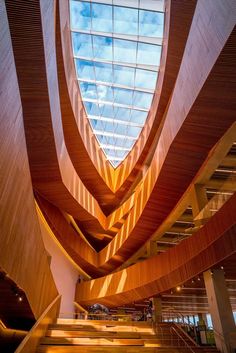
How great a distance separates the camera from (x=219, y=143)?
28.8 feet

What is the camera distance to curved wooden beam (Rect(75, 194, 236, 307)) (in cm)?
815

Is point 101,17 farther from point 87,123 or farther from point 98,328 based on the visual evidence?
point 98,328

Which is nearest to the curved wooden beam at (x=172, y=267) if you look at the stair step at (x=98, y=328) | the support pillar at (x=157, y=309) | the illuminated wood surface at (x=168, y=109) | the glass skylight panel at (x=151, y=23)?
the support pillar at (x=157, y=309)

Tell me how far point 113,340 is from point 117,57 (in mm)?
12738

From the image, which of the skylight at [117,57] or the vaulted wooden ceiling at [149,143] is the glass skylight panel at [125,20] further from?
the vaulted wooden ceiling at [149,143]

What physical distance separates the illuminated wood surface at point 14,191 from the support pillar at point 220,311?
6.24 meters

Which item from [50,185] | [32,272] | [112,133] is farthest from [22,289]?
[112,133]

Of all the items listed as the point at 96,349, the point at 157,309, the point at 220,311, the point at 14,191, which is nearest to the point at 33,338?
the point at 96,349

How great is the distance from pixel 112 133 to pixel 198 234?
42.1ft

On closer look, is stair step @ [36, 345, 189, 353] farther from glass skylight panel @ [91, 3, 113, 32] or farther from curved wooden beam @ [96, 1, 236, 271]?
glass skylight panel @ [91, 3, 113, 32]

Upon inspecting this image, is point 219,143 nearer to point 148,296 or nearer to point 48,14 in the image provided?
point 48,14

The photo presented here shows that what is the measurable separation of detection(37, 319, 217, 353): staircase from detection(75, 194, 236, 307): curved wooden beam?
226 centimetres

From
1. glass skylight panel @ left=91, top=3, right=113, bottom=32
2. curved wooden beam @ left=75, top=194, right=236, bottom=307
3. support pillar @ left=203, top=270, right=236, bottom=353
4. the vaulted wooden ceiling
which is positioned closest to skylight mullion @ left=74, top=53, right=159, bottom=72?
the vaulted wooden ceiling

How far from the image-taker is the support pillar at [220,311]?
8.57 metres
